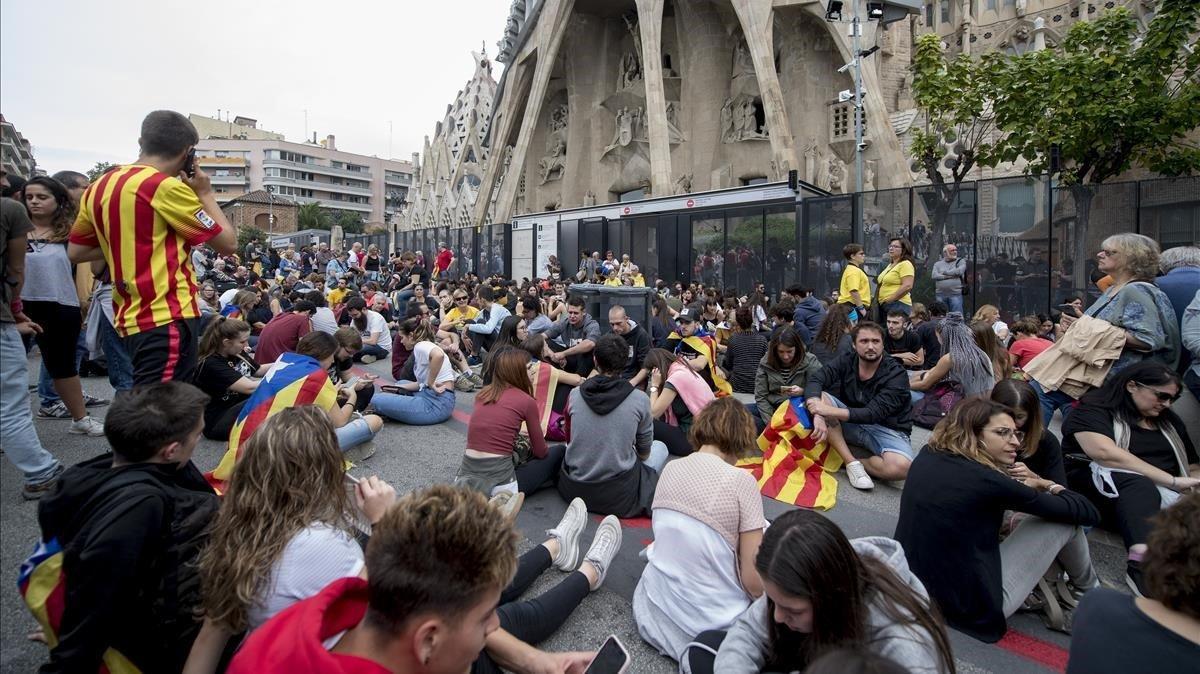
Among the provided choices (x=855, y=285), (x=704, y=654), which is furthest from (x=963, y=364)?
(x=704, y=654)

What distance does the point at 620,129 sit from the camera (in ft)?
108

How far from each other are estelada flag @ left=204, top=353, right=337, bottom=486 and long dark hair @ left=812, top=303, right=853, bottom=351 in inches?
208

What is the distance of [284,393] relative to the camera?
14.6 ft

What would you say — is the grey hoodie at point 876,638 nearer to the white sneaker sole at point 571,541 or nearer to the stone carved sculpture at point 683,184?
the white sneaker sole at point 571,541

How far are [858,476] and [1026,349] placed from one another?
3529 mm

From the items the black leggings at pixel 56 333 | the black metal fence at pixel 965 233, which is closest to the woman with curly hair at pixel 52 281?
the black leggings at pixel 56 333

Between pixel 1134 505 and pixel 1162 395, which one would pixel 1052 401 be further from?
pixel 1134 505

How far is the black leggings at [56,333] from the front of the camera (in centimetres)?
442

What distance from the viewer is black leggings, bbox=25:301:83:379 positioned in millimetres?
4422

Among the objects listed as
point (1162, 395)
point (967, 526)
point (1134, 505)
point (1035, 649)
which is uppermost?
point (1162, 395)

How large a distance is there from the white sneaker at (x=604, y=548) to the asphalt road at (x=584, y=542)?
139mm

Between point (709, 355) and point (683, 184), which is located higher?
point (683, 184)

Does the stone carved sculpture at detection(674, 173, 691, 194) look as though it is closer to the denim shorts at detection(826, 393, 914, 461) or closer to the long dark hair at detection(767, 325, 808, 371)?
the long dark hair at detection(767, 325, 808, 371)

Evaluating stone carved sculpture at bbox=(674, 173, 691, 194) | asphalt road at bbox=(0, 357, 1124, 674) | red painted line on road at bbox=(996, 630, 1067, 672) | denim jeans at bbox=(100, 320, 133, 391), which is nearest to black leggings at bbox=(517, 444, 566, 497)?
asphalt road at bbox=(0, 357, 1124, 674)
